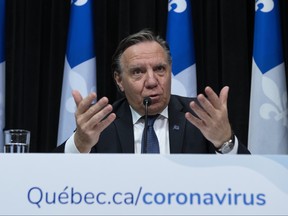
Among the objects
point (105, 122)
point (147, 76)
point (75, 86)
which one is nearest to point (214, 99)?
point (105, 122)

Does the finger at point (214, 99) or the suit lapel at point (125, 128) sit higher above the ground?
the finger at point (214, 99)

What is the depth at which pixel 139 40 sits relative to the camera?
2408mm

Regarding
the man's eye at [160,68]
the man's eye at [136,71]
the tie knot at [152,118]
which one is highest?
the man's eye at [160,68]

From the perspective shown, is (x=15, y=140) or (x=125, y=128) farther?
(x=125, y=128)

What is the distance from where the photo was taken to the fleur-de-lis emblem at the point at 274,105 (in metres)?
2.84

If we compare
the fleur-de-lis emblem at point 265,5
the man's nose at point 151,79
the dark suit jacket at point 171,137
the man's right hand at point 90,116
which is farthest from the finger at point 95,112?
the fleur-de-lis emblem at point 265,5

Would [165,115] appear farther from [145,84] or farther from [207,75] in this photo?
[207,75]

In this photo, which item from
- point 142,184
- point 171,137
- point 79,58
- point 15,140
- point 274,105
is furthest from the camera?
point 79,58

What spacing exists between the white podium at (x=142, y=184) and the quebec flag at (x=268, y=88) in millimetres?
1622

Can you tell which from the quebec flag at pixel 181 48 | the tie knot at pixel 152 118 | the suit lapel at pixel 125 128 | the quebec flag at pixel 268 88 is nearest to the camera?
the suit lapel at pixel 125 128

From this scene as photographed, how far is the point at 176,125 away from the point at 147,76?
0.25 metres

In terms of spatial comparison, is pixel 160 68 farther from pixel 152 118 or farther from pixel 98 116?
pixel 98 116

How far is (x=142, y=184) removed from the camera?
4.03 ft

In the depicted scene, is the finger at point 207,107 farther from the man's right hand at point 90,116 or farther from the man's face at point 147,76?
the man's face at point 147,76
